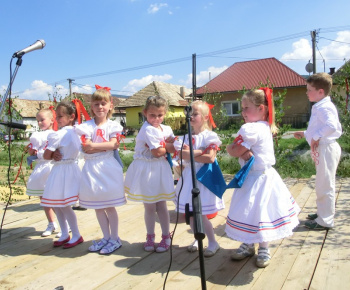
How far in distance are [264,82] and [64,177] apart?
2327 cm

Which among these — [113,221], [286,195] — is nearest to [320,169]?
[286,195]

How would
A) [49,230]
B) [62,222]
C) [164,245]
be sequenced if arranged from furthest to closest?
[49,230]
[62,222]
[164,245]

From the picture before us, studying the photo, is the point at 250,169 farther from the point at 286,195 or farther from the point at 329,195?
the point at 329,195

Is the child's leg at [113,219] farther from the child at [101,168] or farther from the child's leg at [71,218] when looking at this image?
the child's leg at [71,218]

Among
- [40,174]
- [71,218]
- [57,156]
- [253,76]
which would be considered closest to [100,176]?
[57,156]

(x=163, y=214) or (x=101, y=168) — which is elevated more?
(x=101, y=168)

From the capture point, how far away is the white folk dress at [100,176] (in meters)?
3.21

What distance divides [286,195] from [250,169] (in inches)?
14.4

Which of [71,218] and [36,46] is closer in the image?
[36,46]

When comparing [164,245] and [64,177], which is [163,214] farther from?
[64,177]

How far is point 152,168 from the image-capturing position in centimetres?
319

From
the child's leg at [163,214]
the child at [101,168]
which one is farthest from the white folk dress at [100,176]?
the child's leg at [163,214]

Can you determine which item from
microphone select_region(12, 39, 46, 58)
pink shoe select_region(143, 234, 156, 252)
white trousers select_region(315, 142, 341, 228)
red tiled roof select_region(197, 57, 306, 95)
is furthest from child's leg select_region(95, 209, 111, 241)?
red tiled roof select_region(197, 57, 306, 95)

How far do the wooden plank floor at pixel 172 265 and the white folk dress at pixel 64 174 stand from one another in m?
0.53
